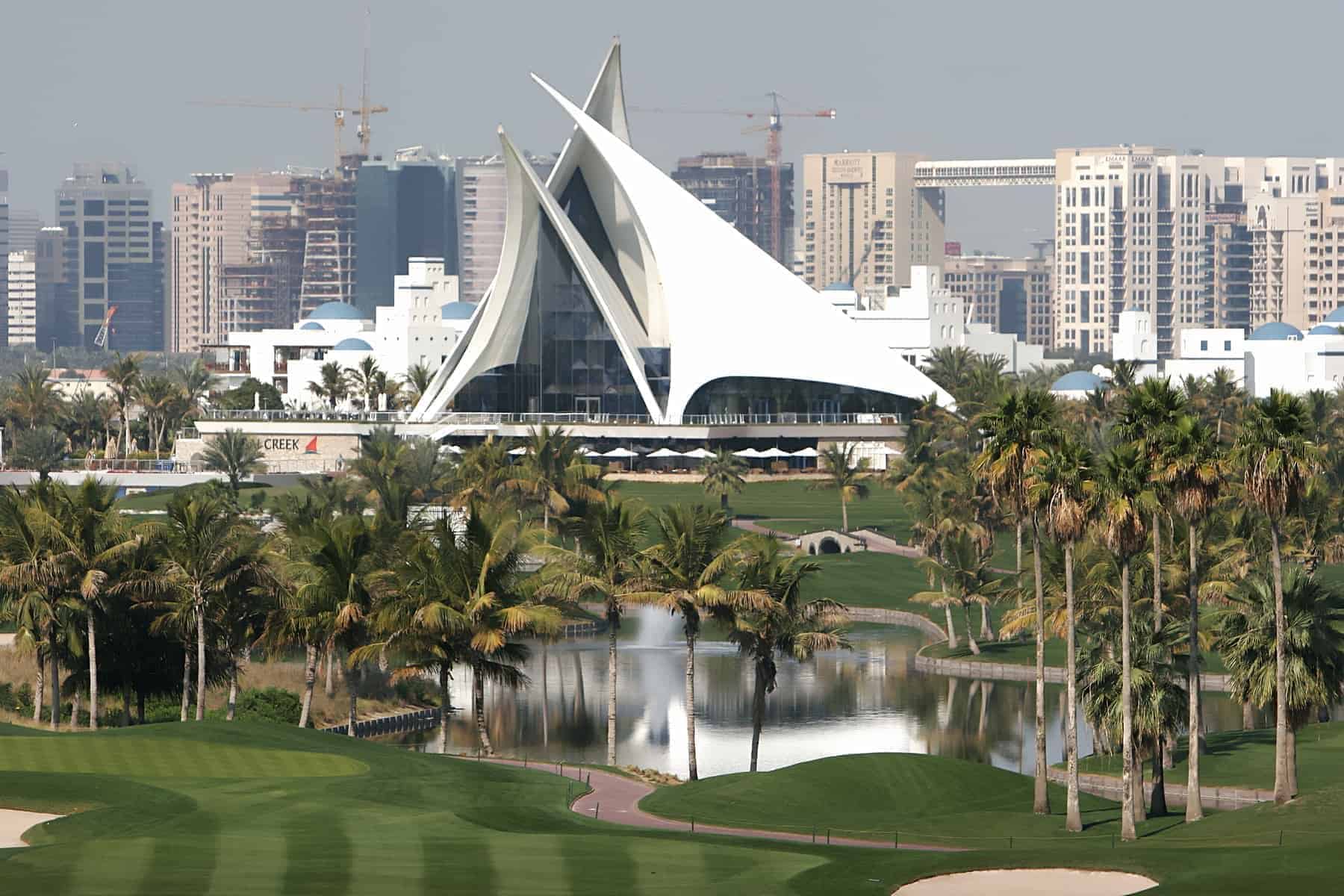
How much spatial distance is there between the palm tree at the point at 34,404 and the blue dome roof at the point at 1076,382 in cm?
6627

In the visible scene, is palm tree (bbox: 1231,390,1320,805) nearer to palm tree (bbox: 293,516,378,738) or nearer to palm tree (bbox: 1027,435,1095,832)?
palm tree (bbox: 1027,435,1095,832)

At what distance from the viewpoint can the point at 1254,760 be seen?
47.5 m

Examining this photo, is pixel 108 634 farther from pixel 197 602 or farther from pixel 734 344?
pixel 734 344

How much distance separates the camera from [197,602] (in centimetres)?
5069

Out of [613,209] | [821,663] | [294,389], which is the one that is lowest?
[821,663]

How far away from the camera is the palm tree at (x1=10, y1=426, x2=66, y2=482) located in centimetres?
11100

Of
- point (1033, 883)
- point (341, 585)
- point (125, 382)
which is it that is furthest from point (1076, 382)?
point (1033, 883)

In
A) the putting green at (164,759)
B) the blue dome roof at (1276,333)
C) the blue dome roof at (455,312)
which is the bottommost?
the putting green at (164,759)

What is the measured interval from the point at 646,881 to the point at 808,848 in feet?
16.2

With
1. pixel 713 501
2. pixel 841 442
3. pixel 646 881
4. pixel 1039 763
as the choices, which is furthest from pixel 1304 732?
pixel 841 442

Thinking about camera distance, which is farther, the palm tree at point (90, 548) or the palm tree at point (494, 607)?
the palm tree at point (90, 548)

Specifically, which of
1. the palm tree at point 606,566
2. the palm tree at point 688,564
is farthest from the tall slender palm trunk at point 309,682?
the palm tree at point 688,564

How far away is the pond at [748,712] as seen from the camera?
54031 millimetres

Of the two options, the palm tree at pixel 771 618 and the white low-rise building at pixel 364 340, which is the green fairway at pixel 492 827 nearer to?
the palm tree at pixel 771 618
